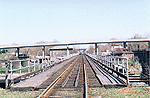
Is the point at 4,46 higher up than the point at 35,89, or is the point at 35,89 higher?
the point at 4,46

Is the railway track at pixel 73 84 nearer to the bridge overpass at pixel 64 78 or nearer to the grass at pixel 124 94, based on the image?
the bridge overpass at pixel 64 78

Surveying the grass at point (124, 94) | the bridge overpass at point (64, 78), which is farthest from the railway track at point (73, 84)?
the grass at point (124, 94)

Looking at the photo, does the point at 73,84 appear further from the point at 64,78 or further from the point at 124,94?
the point at 124,94

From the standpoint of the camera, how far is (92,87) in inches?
336

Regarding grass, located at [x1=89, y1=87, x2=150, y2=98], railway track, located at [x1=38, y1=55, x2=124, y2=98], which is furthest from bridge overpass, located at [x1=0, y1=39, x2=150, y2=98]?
grass, located at [x1=89, y1=87, x2=150, y2=98]

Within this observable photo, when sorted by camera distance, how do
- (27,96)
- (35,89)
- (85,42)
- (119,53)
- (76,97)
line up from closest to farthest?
(76,97), (27,96), (35,89), (119,53), (85,42)

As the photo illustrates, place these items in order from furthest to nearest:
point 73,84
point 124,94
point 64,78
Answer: point 64,78
point 73,84
point 124,94

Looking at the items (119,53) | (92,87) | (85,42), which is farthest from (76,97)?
(85,42)

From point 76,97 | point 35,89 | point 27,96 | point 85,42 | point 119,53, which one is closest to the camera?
point 76,97

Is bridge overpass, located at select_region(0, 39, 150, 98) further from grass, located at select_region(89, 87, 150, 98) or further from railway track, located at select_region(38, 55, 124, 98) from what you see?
grass, located at select_region(89, 87, 150, 98)

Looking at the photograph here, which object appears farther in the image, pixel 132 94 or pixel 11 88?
pixel 11 88

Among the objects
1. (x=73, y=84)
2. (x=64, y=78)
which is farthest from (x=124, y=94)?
(x=64, y=78)

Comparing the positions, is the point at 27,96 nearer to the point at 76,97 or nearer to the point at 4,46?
the point at 76,97

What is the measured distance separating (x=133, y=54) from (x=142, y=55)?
3.66 meters
